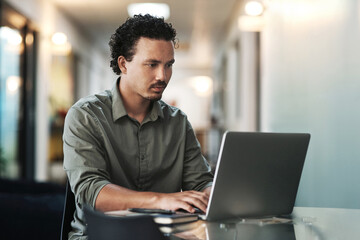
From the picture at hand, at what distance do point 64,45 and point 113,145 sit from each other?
5.50 m

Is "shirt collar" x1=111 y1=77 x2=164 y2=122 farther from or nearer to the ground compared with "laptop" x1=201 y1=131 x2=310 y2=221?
farther from the ground

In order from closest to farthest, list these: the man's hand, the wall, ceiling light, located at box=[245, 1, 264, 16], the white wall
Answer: the man's hand → the wall → ceiling light, located at box=[245, 1, 264, 16] → the white wall

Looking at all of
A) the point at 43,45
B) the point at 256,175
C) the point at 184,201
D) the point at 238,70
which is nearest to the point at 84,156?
the point at 184,201

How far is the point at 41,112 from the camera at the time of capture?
6.94 metres

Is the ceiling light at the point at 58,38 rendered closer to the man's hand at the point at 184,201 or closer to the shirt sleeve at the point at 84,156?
the shirt sleeve at the point at 84,156

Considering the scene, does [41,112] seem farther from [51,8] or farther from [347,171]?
[347,171]

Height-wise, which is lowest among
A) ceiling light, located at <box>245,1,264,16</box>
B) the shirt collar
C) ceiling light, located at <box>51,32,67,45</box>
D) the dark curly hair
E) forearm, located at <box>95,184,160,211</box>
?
forearm, located at <box>95,184,160,211</box>

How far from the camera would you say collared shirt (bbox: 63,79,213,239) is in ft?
5.39

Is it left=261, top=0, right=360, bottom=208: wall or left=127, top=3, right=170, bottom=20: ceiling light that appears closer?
left=261, top=0, right=360, bottom=208: wall

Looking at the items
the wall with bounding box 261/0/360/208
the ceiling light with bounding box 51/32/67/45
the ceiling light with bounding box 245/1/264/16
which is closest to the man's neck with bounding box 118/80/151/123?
the wall with bounding box 261/0/360/208

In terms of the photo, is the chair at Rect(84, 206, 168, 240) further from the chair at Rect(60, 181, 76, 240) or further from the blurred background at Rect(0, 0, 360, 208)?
the blurred background at Rect(0, 0, 360, 208)

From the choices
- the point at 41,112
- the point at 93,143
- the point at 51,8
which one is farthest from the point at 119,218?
the point at 51,8

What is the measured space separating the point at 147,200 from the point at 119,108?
1.52ft

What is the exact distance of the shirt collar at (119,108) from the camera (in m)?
1.81
